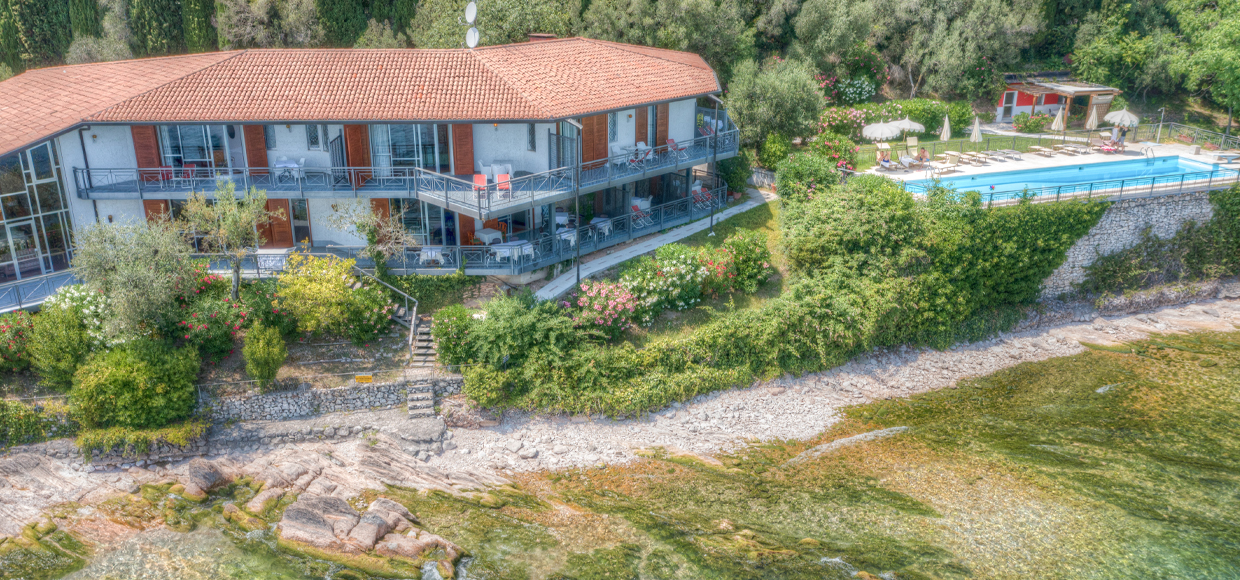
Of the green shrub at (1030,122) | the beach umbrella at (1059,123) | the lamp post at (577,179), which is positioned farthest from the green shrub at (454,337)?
the green shrub at (1030,122)

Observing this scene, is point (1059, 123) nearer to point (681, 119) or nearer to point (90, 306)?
point (681, 119)

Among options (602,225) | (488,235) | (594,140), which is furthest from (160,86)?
(602,225)

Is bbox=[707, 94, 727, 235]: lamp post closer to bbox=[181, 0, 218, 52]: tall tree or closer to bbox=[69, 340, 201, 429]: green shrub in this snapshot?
bbox=[69, 340, 201, 429]: green shrub

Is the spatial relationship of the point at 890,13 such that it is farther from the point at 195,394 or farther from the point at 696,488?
the point at 195,394

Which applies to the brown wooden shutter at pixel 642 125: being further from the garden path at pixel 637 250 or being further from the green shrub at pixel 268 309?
the green shrub at pixel 268 309

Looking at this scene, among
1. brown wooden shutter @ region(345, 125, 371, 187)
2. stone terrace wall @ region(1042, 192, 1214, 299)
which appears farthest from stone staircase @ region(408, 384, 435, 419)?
stone terrace wall @ region(1042, 192, 1214, 299)
